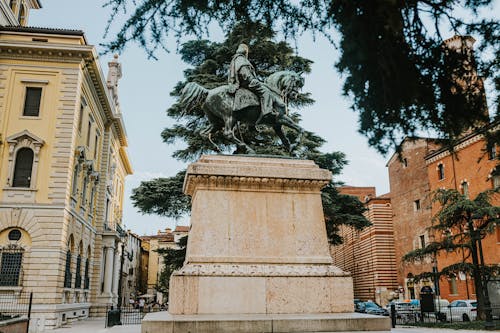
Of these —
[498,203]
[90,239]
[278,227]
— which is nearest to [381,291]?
[498,203]

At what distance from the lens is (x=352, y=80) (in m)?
4.49

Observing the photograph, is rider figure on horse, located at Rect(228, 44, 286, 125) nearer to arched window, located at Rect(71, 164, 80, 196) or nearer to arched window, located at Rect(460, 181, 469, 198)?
arched window, located at Rect(71, 164, 80, 196)

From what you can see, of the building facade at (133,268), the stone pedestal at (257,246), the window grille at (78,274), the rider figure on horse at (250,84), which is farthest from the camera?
the building facade at (133,268)

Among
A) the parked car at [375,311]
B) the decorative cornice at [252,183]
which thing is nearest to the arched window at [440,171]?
the parked car at [375,311]

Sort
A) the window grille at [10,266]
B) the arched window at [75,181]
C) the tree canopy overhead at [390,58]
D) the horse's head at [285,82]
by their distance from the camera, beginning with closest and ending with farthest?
the tree canopy overhead at [390,58] < the horse's head at [285,82] < the window grille at [10,266] < the arched window at [75,181]

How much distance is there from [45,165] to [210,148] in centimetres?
1079

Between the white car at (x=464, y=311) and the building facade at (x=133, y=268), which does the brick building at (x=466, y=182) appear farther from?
the building facade at (x=133, y=268)

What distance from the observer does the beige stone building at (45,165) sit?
2458 centimetres

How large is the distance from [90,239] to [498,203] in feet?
95.4

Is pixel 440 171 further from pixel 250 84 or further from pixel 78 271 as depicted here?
pixel 250 84

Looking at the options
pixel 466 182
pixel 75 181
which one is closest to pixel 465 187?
pixel 466 182

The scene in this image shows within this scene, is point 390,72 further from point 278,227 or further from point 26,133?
point 26,133

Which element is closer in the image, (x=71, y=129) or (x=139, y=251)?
(x=71, y=129)

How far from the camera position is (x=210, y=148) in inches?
843
